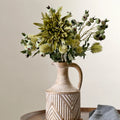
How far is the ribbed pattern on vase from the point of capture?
1.19 m

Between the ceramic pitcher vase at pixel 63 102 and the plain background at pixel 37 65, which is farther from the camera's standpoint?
the plain background at pixel 37 65

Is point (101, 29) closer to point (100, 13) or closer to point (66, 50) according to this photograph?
point (66, 50)

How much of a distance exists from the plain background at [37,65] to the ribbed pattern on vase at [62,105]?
3.50ft

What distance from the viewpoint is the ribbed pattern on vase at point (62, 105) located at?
119 centimetres

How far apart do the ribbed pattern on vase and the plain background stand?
1068mm

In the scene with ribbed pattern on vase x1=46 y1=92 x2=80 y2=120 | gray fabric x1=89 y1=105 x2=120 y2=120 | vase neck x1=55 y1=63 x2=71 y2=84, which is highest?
vase neck x1=55 y1=63 x2=71 y2=84

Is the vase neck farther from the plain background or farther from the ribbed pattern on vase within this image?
the plain background

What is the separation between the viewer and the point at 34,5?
7.65 ft

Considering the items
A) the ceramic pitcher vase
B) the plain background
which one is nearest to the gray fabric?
the ceramic pitcher vase

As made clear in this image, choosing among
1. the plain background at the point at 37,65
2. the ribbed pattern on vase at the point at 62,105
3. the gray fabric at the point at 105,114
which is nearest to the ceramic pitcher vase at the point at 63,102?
the ribbed pattern on vase at the point at 62,105

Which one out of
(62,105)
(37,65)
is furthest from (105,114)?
(37,65)

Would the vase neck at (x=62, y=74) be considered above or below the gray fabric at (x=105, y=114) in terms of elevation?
above

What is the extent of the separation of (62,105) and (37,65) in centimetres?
119

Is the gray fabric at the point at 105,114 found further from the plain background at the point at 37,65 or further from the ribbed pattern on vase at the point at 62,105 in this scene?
the plain background at the point at 37,65
